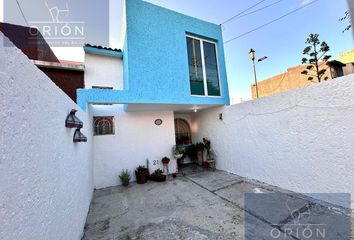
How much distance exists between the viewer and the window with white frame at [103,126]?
6529mm

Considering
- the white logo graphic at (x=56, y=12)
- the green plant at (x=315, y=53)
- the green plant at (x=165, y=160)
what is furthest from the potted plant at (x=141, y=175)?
the green plant at (x=315, y=53)

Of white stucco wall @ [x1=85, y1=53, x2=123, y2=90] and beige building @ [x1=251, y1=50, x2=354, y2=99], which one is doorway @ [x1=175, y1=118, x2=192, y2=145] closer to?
white stucco wall @ [x1=85, y1=53, x2=123, y2=90]

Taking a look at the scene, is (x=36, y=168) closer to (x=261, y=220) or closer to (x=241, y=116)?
(x=261, y=220)

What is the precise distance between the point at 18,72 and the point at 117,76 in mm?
6226

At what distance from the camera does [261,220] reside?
341 centimetres

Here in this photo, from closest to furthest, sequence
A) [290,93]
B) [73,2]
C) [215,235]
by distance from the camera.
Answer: [215,235] < [290,93] < [73,2]

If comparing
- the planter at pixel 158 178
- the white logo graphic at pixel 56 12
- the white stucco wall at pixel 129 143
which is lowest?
the planter at pixel 158 178

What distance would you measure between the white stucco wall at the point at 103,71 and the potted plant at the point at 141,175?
12.3 feet

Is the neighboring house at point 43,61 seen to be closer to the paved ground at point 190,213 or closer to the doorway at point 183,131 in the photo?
the paved ground at point 190,213

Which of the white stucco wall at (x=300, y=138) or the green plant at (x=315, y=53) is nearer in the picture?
the white stucco wall at (x=300, y=138)

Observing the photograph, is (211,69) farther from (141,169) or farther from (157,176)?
(141,169)

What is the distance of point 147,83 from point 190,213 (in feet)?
13.9

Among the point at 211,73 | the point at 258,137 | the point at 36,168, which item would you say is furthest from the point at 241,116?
the point at 36,168

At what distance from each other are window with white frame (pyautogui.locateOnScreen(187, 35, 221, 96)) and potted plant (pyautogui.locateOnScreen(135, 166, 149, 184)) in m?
3.90
